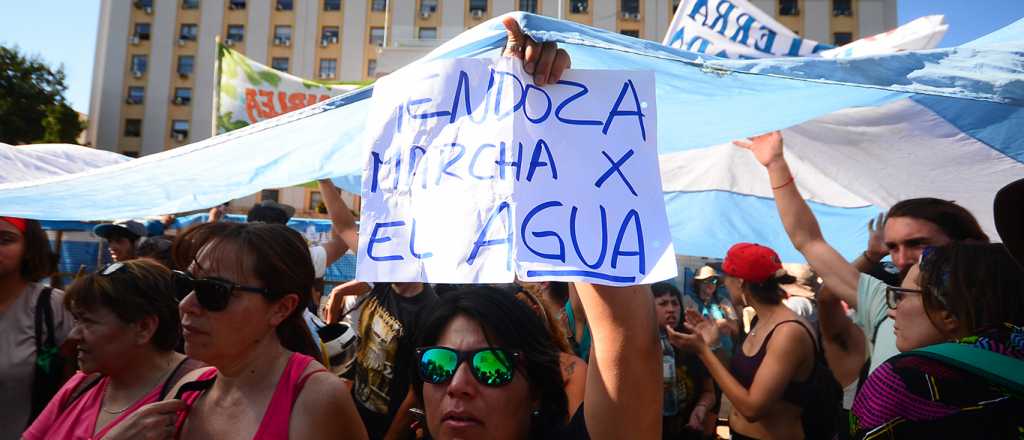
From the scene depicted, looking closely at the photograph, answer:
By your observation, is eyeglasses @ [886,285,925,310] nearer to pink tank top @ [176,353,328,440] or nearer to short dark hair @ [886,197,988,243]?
short dark hair @ [886,197,988,243]

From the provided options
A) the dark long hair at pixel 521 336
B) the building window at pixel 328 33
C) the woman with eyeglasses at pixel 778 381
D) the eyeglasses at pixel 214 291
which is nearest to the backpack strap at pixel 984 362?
the dark long hair at pixel 521 336

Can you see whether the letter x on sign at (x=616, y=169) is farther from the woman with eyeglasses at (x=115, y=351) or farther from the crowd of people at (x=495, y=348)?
the woman with eyeglasses at (x=115, y=351)

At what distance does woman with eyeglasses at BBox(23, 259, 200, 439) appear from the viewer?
235 cm

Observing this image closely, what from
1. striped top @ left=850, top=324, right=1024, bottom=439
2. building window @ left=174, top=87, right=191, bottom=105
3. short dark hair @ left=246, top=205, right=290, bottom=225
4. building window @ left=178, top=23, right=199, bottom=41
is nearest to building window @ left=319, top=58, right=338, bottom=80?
building window @ left=178, top=23, right=199, bottom=41

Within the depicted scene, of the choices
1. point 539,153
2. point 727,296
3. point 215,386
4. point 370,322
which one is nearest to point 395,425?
point 370,322

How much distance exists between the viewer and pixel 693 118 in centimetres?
268

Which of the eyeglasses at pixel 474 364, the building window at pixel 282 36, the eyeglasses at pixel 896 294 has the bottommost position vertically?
the eyeglasses at pixel 474 364

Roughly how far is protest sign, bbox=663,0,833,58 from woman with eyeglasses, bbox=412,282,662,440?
3.79 metres

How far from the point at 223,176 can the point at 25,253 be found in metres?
1.26

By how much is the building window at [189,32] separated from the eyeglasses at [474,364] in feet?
167

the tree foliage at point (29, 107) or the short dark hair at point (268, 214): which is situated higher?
the tree foliage at point (29, 107)

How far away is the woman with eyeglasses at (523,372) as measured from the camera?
147cm

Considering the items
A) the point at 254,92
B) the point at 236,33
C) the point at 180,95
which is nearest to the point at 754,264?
the point at 254,92

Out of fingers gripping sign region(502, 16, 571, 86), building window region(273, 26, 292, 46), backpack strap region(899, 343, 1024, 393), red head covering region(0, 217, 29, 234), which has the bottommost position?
→ backpack strap region(899, 343, 1024, 393)
